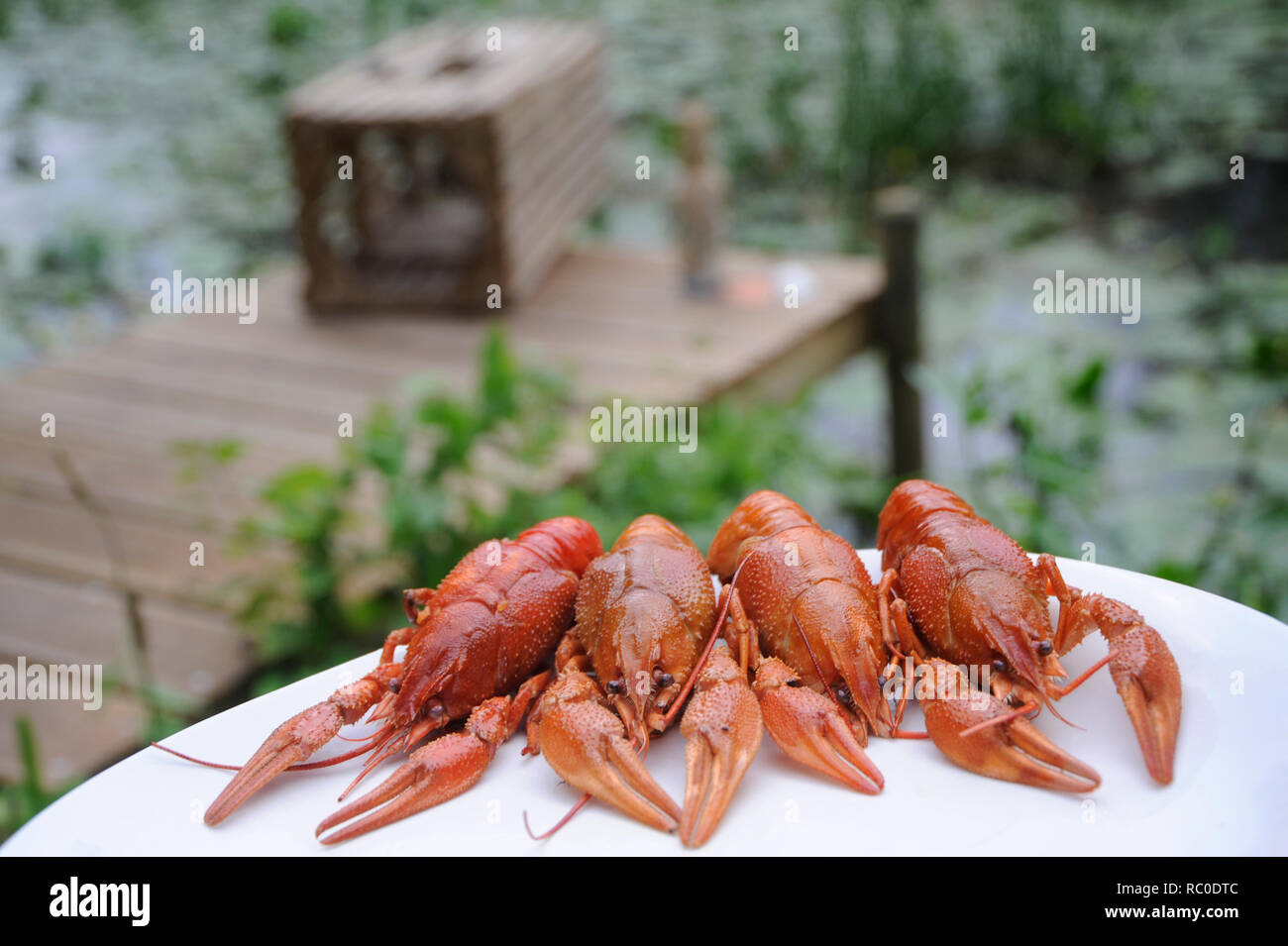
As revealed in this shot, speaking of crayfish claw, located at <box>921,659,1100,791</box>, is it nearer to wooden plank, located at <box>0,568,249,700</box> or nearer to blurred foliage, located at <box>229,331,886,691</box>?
blurred foliage, located at <box>229,331,886,691</box>

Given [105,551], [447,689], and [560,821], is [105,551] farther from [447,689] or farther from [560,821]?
[560,821]

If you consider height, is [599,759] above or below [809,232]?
below

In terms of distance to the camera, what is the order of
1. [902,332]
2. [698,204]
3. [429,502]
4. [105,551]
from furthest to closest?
[902,332] < [698,204] < [105,551] < [429,502]

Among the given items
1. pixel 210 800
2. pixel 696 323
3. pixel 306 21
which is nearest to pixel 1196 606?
pixel 210 800

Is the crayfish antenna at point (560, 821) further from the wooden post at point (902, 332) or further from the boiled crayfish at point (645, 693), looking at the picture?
the wooden post at point (902, 332)

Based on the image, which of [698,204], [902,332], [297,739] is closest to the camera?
[297,739]

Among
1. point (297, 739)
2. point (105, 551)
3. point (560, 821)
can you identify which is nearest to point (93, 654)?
point (105, 551)
